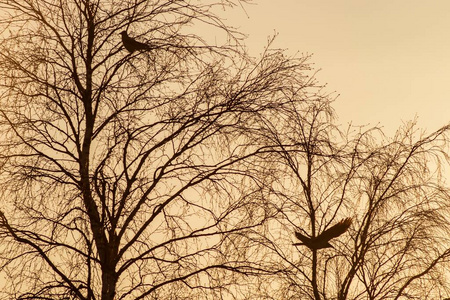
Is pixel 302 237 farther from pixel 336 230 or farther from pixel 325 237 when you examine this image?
pixel 336 230

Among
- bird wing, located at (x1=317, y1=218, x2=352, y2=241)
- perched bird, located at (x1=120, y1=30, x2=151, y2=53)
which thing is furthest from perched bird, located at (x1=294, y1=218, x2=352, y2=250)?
perched bird, located at (x1=120, y1=30, x2=151, y2=53)

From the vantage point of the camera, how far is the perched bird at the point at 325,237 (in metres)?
8.59

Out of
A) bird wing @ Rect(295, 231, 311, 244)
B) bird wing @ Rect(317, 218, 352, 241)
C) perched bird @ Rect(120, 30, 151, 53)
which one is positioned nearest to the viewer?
perched bird @ Rect(120, 30, 151, 53)

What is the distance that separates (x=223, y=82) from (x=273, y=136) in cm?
87

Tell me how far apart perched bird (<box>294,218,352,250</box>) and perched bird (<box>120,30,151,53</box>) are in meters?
3.18

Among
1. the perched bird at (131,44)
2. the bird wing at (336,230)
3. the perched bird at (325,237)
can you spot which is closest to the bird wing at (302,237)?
the perched bird at (325,237)

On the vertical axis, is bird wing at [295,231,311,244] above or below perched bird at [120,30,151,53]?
below

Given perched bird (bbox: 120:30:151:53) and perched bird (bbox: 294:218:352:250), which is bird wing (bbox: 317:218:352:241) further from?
perched bird (bbox: 120:30:151:53)

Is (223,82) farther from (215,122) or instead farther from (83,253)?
(83,253)

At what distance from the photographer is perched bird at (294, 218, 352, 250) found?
28.2 feet

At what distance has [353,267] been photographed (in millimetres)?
9391

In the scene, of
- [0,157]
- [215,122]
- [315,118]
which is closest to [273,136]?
[215,122]

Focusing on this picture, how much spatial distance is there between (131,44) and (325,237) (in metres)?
3.67

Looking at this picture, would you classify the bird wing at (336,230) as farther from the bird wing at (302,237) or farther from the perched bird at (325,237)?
the bird wing at (302,237)
